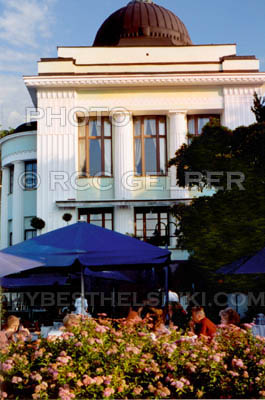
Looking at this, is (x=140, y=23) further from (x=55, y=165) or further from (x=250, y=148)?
(x=250, y=148)

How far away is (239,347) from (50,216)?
22.2 metres

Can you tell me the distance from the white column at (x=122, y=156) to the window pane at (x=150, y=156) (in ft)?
2.85

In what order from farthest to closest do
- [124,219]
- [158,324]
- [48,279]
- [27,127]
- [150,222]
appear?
[27,127]
[150,222]
[124,219]
[48,279]
[158,324]

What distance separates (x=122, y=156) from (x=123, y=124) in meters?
1.70

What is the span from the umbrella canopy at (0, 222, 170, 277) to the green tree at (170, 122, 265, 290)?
12.4 ft

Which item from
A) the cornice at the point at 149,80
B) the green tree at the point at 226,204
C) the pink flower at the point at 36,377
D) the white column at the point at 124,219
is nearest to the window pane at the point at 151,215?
the white column at the point at 124,219

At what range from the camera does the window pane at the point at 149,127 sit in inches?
1188

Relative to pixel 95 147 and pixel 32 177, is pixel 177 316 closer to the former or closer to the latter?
pixel 95 147

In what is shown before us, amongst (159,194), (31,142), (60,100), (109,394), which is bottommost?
(109,394)

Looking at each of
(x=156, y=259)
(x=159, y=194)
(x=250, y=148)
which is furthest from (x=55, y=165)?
(x=156, y=259)

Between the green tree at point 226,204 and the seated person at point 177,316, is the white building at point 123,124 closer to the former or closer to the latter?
the green tree at point 226,204

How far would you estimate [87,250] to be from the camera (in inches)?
466

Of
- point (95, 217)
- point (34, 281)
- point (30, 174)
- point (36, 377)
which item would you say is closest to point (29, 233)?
point (30, 174)

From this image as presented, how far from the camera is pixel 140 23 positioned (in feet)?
108
